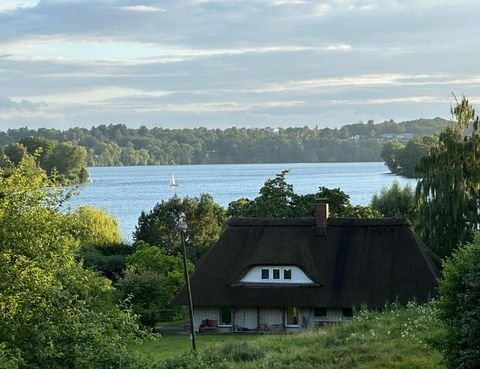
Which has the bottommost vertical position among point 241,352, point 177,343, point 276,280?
point 177,343

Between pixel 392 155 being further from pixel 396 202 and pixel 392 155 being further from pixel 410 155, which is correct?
pixel 396 202

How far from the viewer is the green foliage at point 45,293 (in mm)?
15773

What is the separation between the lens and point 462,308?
1897 centimetres

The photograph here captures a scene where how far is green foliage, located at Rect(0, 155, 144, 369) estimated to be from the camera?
1577cm

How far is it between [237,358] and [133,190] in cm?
12971

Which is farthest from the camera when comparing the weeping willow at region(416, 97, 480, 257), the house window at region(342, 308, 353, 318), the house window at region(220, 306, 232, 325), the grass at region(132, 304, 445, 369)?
the weeping willow at region(416, 97, 480, 257)

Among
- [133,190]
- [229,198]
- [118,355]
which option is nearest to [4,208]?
[118,355]

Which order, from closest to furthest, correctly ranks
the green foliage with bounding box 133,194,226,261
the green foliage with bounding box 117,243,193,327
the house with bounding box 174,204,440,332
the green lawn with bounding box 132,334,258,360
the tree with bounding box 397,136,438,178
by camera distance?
the green lawn with bounding box 132,334,258,360
the house with bounding box 174,204,440,332
the green foliage with bounding box 117,243,193,327
the green foliage with bounding box 133,194,226,261
the tree with bounding box 397,136,438,178

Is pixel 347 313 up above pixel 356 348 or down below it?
below

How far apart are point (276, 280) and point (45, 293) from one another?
24.8 m

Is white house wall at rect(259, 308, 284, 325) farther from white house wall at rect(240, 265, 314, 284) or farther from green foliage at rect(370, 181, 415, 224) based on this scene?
green foliage at rect(370, 181, 415, 224)

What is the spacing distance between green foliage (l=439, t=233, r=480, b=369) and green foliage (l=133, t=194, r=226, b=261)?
43154mm

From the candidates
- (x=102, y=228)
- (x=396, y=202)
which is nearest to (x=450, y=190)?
(x=396, y=202)

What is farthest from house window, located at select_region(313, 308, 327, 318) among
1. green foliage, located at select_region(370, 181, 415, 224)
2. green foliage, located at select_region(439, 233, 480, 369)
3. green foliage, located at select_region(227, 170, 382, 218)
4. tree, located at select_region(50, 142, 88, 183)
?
tree, located at select_region(50, 142, 88, 183)
